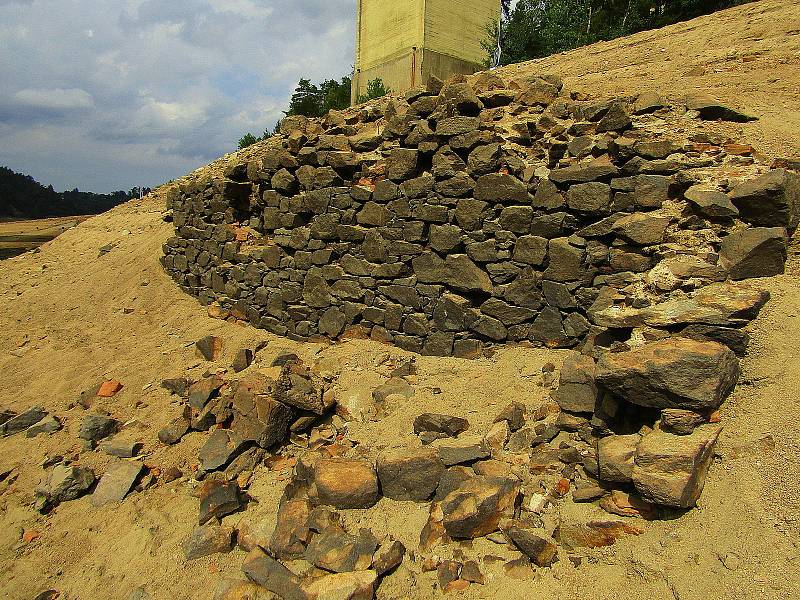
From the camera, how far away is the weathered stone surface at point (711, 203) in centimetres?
379

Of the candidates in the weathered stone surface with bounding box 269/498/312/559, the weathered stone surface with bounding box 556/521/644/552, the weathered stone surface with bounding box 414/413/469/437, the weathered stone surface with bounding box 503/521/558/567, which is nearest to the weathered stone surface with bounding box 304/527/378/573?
the weathered stone surface with bounding box 269/498/312/559

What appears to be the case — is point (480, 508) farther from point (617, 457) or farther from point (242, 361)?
point (242, 361)

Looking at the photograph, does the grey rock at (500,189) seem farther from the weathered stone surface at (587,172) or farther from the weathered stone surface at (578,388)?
the weathered stone surface at (578,388)

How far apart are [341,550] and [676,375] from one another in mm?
2411

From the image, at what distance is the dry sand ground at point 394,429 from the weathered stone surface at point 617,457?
299 millimetres

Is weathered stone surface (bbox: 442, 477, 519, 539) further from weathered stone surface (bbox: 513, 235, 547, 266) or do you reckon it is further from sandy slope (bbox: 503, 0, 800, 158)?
sandy slope (bbox: 503, 0, 800, 158)

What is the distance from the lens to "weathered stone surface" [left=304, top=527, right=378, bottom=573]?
3199 mm

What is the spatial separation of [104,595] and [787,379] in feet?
16.1

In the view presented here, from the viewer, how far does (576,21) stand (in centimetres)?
1686

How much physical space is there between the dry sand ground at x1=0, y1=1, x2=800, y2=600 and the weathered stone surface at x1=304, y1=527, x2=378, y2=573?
0.70 ft

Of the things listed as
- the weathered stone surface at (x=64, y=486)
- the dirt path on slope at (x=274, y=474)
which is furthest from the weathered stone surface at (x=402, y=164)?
the weathered stone surface at (x=64, y=486)

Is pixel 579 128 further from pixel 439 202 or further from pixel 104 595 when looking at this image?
pixel 104 595

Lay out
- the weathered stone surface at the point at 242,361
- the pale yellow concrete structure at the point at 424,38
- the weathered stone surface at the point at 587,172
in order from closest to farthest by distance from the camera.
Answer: the weathered stone surface at the point at 587,172 < the weathered stone surface at the point at 242,361 < the pale yellow concrete structure at the point at 424,38

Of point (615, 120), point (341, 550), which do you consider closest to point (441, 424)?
point (341, 550)
